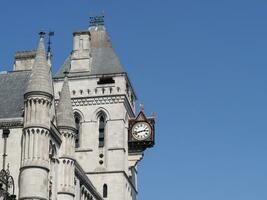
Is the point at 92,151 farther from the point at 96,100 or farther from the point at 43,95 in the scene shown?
the point at 43,95

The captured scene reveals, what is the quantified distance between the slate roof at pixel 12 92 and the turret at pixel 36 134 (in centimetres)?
184

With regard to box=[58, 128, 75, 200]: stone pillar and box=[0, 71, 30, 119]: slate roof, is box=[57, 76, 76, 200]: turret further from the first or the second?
box=[0, 71, 30, 119]: slate roof

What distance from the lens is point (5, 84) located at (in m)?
53.3

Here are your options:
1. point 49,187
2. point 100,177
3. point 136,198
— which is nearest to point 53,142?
point 49,187

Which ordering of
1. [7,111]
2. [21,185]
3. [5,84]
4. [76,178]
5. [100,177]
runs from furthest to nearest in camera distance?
[100,177]
[76,178]
[5,84]
[7,111]
[21,185]

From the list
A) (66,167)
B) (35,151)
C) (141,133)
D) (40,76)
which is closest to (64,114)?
(66,167)

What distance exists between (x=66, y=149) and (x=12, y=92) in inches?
204

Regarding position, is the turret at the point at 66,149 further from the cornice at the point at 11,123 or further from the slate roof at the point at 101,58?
the slate roof at the point at 101,58

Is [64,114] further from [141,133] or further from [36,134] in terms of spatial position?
[141,133]

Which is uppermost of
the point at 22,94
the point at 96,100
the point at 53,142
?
the point at 96,100

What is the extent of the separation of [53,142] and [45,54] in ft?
18.5

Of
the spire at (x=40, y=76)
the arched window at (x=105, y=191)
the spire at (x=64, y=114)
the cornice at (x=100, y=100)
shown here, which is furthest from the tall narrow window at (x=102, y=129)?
the spire at (x=40, y=76)

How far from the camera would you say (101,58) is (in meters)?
77.2

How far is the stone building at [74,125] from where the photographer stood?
156ft
